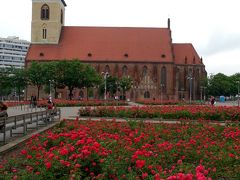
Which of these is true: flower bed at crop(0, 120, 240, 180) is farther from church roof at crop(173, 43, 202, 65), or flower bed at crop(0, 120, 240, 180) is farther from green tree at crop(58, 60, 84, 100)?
church roof at crop(173, 43, 202, 65)

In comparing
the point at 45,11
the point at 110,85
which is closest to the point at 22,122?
the point at 110,85

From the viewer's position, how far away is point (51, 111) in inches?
858

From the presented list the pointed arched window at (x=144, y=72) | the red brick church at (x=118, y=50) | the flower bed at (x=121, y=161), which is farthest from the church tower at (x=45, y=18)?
the flower bed at (x=121, y=161)

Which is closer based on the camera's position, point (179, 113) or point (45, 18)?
point (179, 113)

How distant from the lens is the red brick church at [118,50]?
85438 millimetres

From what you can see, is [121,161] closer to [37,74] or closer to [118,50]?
[37,74]

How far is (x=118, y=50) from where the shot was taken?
90500mm

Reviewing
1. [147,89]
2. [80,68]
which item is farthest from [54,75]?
[147,89]

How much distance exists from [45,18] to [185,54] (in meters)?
33.8

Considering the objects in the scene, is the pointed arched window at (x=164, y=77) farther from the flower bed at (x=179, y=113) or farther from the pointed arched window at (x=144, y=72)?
the flower bed at (x=179, y=113)

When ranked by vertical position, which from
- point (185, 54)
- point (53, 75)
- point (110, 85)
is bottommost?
point (110, 85)

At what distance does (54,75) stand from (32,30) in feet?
76.4

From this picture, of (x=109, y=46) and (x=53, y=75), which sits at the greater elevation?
(x=109, y=46)

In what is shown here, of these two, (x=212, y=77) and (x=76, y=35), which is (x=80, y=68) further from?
(x=212, y=77)
